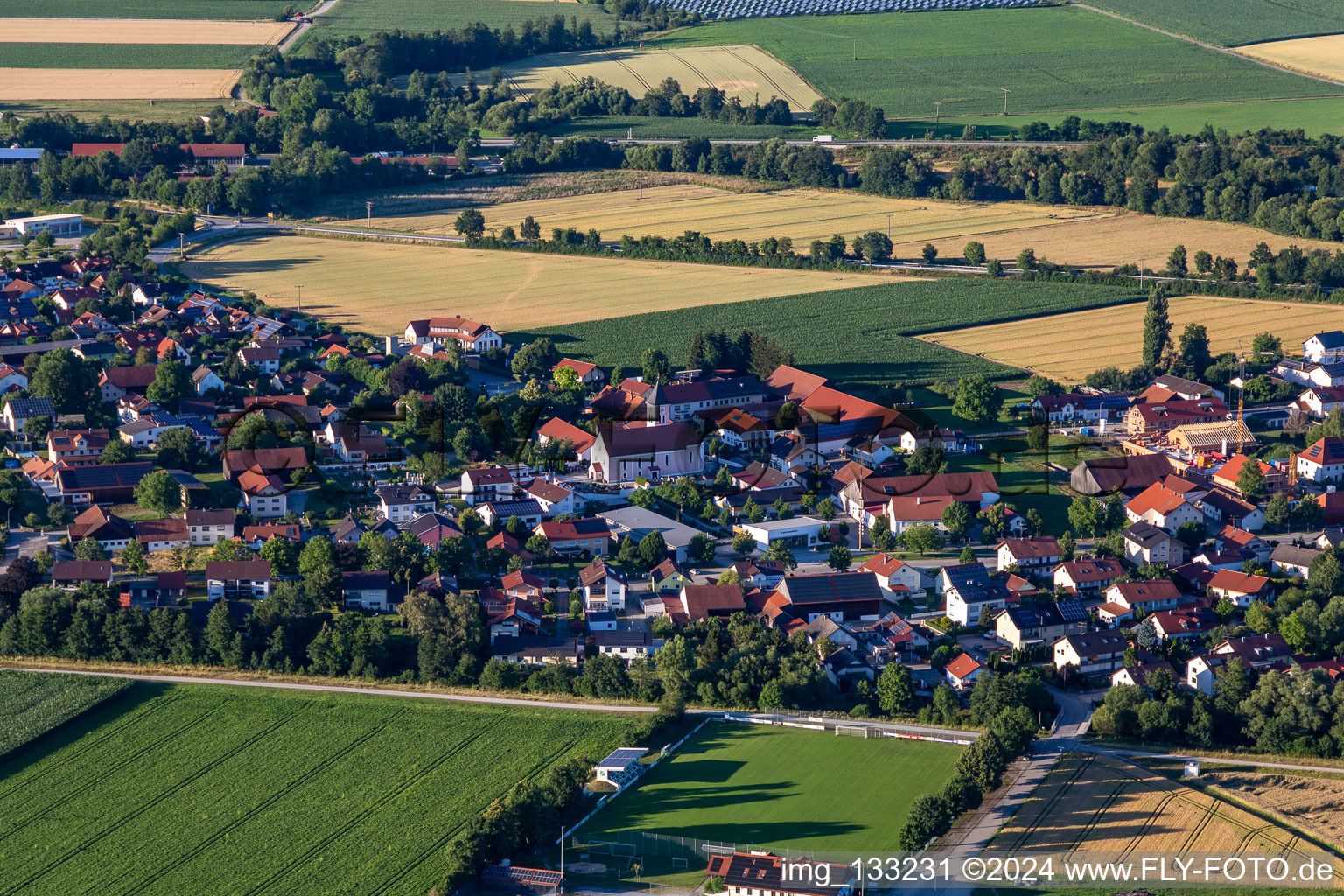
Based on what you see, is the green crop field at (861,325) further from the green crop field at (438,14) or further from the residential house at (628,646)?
the green crop field at (438,14)

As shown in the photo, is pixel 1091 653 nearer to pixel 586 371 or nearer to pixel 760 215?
pixel 586 371

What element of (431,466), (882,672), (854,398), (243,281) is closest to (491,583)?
(431,466)

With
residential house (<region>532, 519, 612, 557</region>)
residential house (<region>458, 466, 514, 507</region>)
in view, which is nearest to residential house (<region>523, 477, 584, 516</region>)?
residential house (<region>458, 466, 514, 507</region>)

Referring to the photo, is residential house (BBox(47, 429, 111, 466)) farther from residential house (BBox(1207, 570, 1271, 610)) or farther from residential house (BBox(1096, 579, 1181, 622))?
residential house (BBox(1207, 570, 1271, 610))

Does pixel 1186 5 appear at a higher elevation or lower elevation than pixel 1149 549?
higher

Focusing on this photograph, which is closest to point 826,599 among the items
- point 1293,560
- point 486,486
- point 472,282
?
point 486,486

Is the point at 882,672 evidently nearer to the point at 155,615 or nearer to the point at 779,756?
the point at 779,756

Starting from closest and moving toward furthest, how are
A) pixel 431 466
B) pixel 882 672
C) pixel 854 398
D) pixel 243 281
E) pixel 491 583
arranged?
pixel 882 672
pixel 491 583
pixel 431 466
pixel 854 398
pixel 243 281
